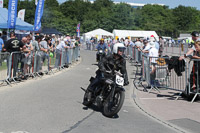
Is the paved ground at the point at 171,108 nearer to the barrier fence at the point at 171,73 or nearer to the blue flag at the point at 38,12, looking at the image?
the barrier fence at the point at 171,73

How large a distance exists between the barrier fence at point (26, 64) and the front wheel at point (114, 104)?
5.05 meters

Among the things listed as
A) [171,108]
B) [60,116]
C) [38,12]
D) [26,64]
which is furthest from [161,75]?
[38,12]

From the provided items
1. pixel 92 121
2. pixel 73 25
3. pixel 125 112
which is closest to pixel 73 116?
pixel 92 121

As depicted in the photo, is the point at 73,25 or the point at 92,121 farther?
the point at 73,25

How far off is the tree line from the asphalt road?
304 ft

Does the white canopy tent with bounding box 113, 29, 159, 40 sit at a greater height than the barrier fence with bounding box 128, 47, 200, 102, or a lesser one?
greater

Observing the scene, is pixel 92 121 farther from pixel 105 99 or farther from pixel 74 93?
pixel 74 93

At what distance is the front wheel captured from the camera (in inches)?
264

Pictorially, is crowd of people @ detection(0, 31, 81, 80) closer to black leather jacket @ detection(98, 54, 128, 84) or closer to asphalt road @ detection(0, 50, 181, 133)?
asphalt road @ detection(0, 50, 181, 133)

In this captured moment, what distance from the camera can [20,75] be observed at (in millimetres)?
12555

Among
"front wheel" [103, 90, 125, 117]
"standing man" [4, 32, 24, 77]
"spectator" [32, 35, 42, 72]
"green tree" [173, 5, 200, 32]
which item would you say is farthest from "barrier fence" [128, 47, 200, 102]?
"green tree" [173, 5, 200, 32]

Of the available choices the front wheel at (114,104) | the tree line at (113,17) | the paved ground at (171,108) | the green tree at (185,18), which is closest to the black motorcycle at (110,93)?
the front wheel at (114,104)

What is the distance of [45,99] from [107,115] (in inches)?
99.9

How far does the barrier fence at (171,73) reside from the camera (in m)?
9.38
